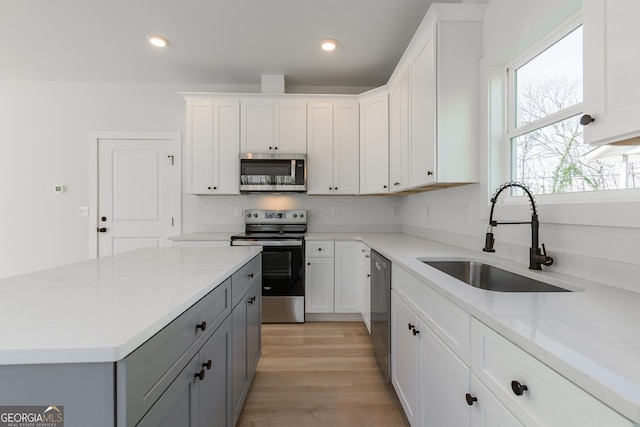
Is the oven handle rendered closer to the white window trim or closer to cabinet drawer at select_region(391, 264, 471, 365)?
cabinet drawer at select_region(391, 264, 471, 365)

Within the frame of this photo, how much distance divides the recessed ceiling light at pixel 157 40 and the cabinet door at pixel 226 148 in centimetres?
68

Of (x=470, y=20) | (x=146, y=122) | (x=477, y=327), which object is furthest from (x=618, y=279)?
(x=146, y=122)

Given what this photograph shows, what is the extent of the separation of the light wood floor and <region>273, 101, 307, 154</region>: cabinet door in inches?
77.1

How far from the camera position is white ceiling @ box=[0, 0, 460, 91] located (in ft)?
7.52

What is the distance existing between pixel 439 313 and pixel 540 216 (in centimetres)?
76

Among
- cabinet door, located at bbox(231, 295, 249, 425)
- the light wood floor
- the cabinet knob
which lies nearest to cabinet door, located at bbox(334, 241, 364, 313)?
the light wood floor

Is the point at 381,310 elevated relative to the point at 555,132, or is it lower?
lower

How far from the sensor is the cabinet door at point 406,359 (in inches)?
54.6

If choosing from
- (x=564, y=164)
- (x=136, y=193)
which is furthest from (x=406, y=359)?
(x=136, y=193)

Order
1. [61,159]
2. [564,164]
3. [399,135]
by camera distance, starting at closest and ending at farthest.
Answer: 1. [564,164]
2. [399,135]
3. [61,159]

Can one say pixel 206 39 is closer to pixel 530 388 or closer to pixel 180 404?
pixel 180 404

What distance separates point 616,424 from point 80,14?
3.60m

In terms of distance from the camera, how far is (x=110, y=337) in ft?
2.03

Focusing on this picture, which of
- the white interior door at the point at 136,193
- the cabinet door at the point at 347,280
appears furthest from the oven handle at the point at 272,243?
the white interior door at the point at 136,193
